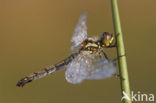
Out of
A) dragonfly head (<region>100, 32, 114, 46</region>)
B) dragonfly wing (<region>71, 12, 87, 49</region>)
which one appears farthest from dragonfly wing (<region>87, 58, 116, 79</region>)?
dragonfly wing (<region>71, 12, 87, 49</region>)

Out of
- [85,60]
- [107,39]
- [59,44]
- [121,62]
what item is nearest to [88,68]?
[85,60]

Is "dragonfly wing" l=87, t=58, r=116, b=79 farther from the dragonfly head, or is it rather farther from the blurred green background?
the blurred green background

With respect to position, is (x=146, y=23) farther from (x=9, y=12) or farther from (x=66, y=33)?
(x=9, y=12)

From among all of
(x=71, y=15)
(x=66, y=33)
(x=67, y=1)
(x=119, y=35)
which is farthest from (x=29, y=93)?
(x=119, y=35)

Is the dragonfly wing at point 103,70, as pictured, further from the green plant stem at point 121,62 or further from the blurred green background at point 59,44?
the blurred green background at point 59,44

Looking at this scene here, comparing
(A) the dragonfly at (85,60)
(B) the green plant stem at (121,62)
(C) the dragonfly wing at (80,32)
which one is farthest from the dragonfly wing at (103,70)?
(B) the green plant stem at (121,62)

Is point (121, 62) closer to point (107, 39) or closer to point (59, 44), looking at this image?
point (107, 39)
